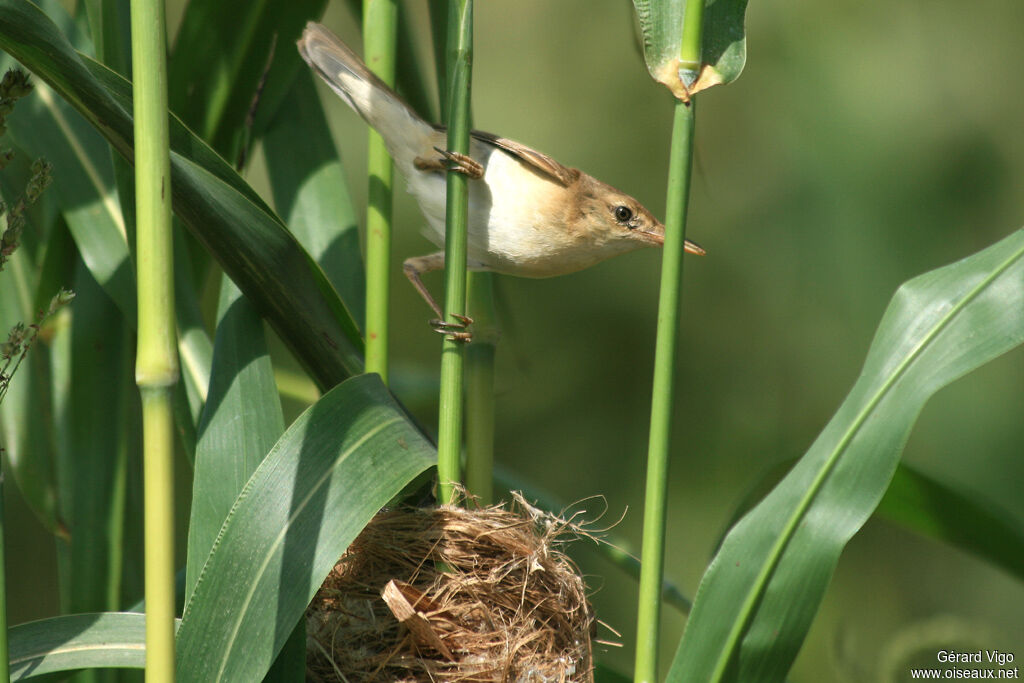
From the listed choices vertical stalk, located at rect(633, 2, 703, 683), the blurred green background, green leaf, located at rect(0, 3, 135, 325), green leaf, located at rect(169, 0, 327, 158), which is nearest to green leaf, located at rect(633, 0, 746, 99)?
vertical stalk, located at rect(633, 2, 703, 683)

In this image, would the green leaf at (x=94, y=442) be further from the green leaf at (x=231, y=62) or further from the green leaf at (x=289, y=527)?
the green leaf at (x=289, y=527)

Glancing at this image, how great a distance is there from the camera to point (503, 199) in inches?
73.8

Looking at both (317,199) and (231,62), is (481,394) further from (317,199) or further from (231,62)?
(231,62)

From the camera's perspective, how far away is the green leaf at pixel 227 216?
99cm

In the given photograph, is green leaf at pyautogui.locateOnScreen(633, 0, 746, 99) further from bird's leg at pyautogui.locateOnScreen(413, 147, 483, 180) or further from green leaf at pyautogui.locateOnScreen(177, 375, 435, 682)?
green leaf at pyautogui.locateOnScreen(177, 375, 435, 682)

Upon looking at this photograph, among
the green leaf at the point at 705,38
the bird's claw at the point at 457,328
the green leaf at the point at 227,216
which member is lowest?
the bird's claw at the point at 457,328

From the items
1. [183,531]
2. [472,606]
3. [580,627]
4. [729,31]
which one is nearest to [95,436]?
[472,606]

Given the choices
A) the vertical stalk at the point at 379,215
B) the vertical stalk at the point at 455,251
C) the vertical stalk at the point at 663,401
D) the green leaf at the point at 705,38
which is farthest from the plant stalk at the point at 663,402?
the vertical stalk at the point at 379,215

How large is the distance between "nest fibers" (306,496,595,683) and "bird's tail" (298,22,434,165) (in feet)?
2.22

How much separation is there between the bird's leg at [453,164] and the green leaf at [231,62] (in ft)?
1.01

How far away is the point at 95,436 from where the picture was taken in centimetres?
158

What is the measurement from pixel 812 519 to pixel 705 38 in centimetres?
65

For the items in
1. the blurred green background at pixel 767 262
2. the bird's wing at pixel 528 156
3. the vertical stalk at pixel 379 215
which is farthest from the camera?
the blurred green background at pixel 767 262

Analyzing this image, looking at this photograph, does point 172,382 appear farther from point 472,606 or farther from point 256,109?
point 256,109
